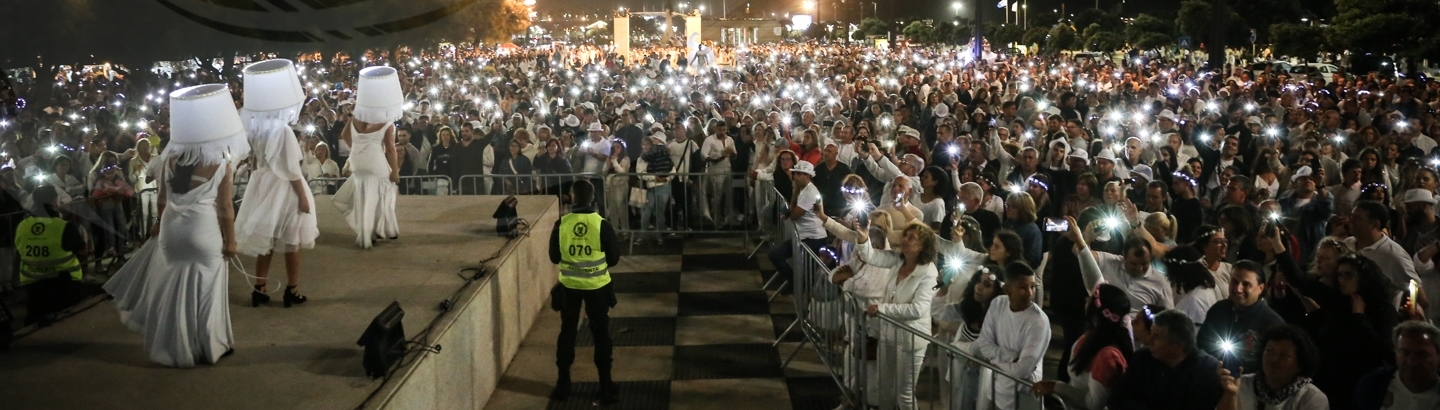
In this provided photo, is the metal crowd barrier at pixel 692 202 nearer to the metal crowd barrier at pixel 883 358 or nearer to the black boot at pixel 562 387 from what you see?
the metal crowd barrier at pixel 883 358

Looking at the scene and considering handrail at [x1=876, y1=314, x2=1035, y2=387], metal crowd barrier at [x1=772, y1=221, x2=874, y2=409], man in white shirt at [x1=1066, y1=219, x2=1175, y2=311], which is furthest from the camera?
metal crowd barrier at [x1=772, y1=221, x2=874, y2=409]

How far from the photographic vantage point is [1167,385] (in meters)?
5.23

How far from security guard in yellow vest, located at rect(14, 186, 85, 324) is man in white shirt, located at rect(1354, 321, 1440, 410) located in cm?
893

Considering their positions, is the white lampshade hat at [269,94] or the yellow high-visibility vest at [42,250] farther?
the yellow high-visibility vest at [42,250]

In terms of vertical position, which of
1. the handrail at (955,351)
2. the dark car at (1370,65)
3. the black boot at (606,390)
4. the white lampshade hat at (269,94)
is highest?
the dark car at (1370,65)

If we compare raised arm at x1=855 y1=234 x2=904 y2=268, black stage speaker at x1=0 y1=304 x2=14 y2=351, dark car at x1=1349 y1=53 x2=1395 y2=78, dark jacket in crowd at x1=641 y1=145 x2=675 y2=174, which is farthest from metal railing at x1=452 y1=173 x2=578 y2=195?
dark car at x1=1349 y1=53 x2=1395 y2=78

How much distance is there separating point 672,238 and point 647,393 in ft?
20.8

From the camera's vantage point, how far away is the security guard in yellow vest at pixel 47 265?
364 inches

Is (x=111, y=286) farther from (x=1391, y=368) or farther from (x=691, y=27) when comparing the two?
(x=691, y=27)

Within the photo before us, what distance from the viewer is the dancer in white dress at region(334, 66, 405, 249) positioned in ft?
31.5

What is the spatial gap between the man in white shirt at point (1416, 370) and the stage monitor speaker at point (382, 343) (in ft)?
16.2

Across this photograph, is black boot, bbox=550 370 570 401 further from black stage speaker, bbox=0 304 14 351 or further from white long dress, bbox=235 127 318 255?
black stage speaker, bbox=0 304 14 351

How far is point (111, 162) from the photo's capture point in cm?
1270

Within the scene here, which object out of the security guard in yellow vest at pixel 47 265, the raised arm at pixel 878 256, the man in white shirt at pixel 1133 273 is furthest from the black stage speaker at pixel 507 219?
the man in white shirt at pixel 1133 273
